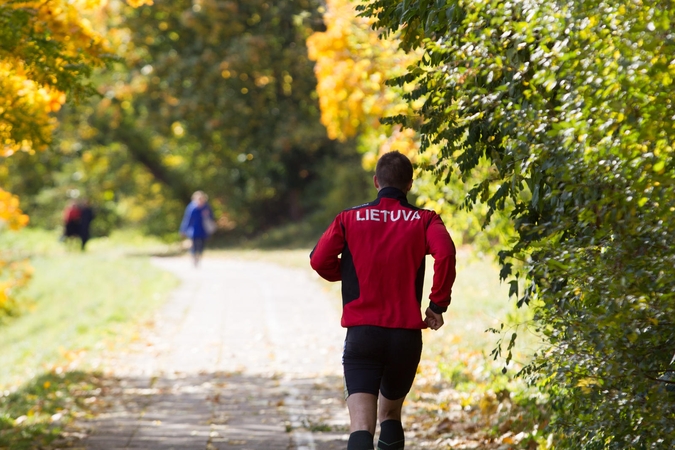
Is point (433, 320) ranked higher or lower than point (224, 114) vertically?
lower

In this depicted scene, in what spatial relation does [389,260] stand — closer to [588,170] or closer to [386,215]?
[386,215]

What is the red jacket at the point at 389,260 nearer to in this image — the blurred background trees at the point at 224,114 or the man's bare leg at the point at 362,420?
the man's bare leg at the point at 362,420

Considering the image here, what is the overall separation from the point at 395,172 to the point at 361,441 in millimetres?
1387

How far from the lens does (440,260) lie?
4.79 metres

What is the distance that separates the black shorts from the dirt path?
242 centimetres

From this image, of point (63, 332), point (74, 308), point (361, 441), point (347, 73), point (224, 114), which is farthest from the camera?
point (224, 114)

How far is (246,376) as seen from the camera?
10531 millimetres

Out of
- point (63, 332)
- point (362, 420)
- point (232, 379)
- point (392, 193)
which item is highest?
point (392, 193)

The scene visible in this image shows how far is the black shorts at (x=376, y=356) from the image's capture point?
4.80 metres

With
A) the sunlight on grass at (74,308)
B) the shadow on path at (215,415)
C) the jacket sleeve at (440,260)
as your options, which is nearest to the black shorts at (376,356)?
the jacket sleeve at (440,260)

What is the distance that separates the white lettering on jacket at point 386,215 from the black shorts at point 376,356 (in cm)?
55

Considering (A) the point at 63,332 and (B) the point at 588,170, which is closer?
(B) the point at 588,170

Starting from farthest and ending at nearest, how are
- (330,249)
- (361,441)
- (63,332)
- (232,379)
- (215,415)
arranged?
1. (63,332)
2. (232,379)
3. (215,415)
4. (330,249)
5. (361,441)

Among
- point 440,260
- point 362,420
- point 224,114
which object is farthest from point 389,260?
point 224,114
